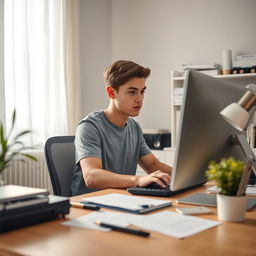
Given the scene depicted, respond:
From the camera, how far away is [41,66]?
3.62 m

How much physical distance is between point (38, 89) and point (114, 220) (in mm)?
2725

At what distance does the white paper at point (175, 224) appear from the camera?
955mm

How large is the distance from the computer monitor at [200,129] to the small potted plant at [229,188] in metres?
0.13

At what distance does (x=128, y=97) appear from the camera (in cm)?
198

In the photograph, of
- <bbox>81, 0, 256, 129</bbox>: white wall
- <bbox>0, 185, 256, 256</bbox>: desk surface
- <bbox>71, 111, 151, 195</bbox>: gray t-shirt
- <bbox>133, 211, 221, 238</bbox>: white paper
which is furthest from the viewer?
<bbox>81, 0, 256, 129</bbox>: white wall

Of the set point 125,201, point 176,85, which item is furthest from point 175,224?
point 176,85

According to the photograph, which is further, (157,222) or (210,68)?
(210,68)

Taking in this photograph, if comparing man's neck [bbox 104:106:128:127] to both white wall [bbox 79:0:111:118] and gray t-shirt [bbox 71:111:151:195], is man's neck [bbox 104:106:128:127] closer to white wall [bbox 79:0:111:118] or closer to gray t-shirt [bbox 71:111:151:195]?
gray t-shirt [bbox 71:111:151:195]

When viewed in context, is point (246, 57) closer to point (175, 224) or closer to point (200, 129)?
point (200, 129)

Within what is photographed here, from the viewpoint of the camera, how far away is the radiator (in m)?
3.30

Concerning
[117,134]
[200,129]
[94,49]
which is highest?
[94,49]

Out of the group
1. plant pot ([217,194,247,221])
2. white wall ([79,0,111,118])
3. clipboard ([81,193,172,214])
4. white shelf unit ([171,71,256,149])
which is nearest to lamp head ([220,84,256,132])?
plant pot ([217,194,247,221])

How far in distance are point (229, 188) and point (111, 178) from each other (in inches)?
24.9

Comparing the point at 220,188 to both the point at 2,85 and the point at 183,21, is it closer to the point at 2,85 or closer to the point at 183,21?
the point at 2,85
